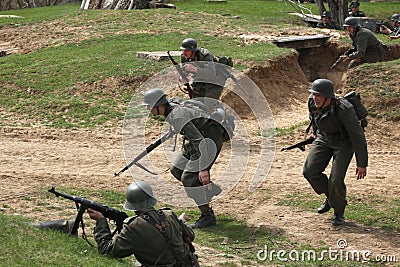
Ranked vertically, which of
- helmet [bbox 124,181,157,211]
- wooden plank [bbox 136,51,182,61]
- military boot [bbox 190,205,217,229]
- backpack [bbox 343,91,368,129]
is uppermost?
backpack [bbox 343,91,368,129]

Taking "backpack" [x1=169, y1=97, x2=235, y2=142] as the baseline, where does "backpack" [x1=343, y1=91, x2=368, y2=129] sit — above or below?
above

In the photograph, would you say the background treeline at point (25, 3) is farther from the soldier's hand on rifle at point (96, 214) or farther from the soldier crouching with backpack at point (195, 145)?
the soldier's hand on rifle at point (96, 214)

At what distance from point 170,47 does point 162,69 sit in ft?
7.68

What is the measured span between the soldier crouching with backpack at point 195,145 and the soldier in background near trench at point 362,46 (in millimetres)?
7951

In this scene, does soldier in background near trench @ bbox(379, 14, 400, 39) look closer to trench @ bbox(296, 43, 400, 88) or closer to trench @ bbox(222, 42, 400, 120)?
trench @ bbox(296, 43, 400, 88)

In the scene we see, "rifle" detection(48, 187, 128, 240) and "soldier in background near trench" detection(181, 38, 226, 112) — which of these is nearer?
"rifle" detection(48, 187, 128, 240)

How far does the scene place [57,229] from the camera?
9.37 m

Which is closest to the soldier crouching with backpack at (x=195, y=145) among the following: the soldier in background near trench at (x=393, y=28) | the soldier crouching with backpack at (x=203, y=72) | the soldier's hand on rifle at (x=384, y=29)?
the soldier crouching with backpack at (x=203, y=72)

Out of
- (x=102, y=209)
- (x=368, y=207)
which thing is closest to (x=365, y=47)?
(x=368, y=207)

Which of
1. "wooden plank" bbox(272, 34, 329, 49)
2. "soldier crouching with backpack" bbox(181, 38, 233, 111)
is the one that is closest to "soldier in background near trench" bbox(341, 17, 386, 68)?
"wooden plank" bbox(272, 34, 329, 49)

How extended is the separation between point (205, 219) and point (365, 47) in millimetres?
8890

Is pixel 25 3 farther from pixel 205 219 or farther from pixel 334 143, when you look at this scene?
pixel 334 143

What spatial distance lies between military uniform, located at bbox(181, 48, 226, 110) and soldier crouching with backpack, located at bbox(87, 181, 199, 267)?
627 cm

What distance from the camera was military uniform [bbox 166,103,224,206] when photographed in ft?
34.6
